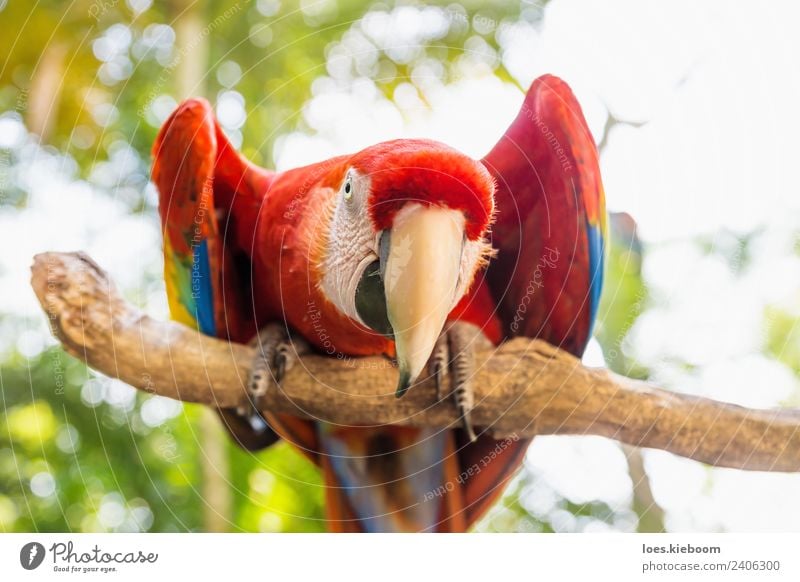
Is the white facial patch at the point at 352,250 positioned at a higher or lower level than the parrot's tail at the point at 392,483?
higher

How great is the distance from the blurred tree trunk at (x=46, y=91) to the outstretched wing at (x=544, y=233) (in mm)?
629

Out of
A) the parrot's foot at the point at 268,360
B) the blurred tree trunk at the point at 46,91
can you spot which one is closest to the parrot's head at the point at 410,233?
the parrot's foot at the point at 268,360

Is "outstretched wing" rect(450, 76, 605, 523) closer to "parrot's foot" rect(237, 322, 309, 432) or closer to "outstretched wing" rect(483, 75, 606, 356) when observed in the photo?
"outstretched wing" rect(483, 75, 606, 356)

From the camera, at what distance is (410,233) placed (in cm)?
65

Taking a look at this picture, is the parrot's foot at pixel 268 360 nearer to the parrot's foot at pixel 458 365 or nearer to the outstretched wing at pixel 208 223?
the outstretched wing at pixel 208 223

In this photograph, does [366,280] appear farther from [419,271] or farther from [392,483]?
[392,483]

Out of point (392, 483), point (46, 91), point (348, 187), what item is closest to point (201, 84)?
point (46, 91)

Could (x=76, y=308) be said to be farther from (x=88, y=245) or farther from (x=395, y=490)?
(x=395, y=490)

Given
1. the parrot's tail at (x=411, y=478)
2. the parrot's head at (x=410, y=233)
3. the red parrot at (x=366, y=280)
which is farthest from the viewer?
the parrot's tail at (x=411, y=478)

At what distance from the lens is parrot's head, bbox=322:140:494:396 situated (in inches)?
25.2

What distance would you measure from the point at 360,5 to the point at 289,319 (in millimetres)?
478

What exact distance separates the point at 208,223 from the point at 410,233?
12.3 inches

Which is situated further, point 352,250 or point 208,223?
point 208,223

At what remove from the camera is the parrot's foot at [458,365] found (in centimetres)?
77
